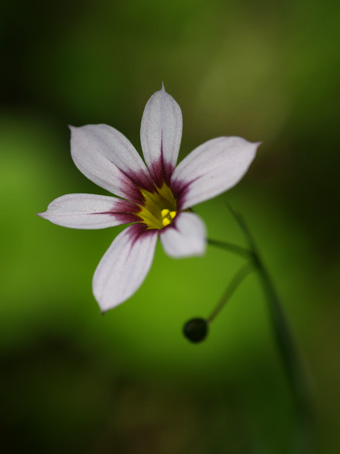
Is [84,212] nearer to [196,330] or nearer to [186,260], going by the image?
[196,330]

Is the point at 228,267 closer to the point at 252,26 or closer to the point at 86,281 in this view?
the point at 86,281

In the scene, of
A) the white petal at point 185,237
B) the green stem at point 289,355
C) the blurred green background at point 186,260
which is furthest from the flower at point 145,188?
the blurred green background at point 186,260

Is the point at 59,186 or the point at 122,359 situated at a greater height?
the point at 59,186

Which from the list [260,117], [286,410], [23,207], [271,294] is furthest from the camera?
[260,117]

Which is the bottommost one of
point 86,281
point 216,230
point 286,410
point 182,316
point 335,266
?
point 286,410

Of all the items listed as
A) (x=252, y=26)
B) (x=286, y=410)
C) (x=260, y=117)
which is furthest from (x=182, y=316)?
(x=252, y=26)

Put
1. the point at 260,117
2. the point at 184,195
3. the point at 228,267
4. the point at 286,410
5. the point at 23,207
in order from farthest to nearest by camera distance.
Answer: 1. the point at 260,117
2. the point at 23,207
3. the point at 228,267
4. the point at 286,410
5. the point at 184,195

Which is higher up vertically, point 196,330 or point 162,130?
point 162,130

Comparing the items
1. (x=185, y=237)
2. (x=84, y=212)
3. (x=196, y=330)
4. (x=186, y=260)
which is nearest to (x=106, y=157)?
(x=84, y=212)

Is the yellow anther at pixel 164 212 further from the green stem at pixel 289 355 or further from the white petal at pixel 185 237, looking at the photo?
the white petal at pixel 185 237
